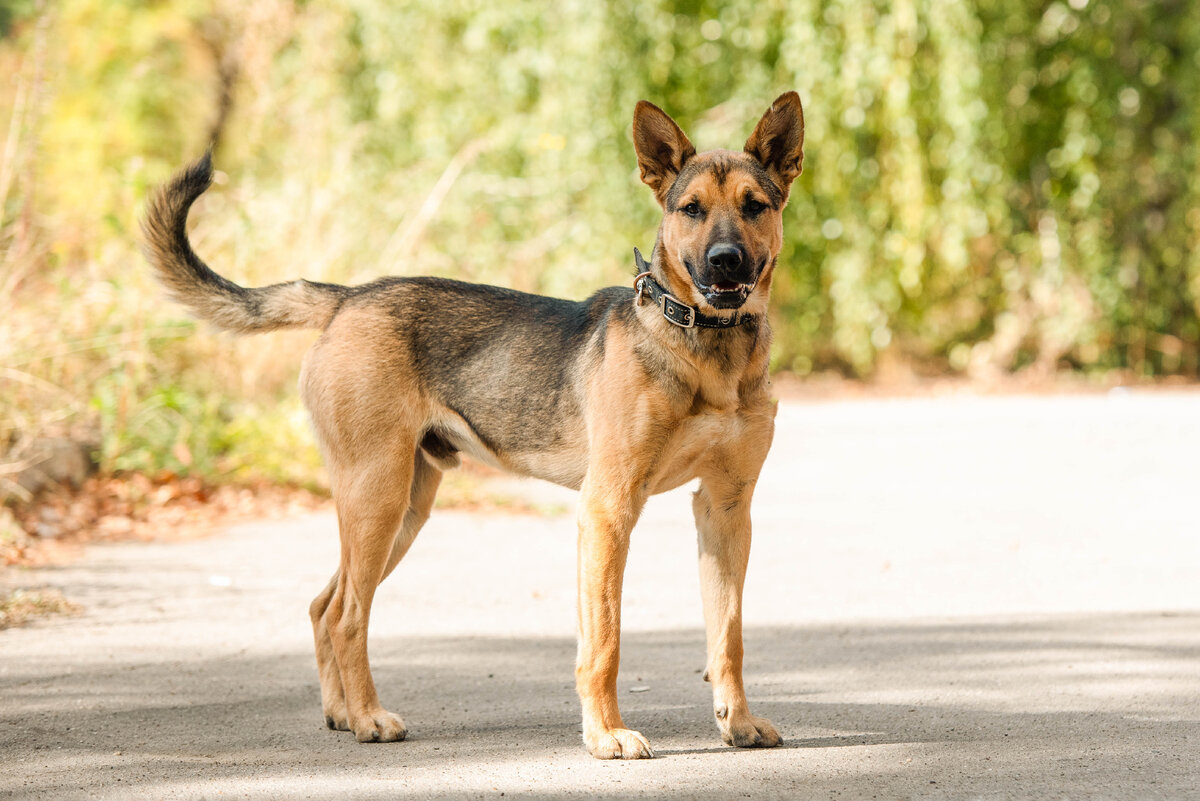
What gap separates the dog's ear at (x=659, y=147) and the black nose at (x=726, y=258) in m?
0.63

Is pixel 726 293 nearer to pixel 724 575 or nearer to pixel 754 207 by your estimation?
pixel 754 207

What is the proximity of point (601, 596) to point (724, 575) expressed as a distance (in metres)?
0.49

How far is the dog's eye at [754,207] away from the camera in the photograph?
4359 millimetres

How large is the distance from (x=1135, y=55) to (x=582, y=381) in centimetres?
1541

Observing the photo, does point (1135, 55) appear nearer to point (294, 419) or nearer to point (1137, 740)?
point (294, 419)

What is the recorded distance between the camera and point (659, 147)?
15.3ft

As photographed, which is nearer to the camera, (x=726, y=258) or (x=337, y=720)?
(x=726, y=258)

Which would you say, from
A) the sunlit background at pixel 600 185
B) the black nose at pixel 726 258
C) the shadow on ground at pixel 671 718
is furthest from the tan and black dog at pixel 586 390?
the sunlit background at pixel 600 185

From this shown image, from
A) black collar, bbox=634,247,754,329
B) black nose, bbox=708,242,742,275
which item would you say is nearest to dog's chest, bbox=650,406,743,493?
black collar, bbox=634,247,754,329

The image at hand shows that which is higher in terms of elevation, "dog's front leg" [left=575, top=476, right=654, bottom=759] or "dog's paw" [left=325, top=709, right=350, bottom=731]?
"dog's front leg" [left=575, top=476, right=654, bottom=759]

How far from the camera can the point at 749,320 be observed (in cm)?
445

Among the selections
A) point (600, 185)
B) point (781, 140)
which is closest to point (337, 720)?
point (781, 140)

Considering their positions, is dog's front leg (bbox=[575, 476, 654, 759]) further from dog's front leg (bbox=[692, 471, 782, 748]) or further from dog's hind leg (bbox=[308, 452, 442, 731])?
dog's hind leg (bbox=[308, 452, 442, 731])

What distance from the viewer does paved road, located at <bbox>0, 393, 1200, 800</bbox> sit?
391 centimetres
